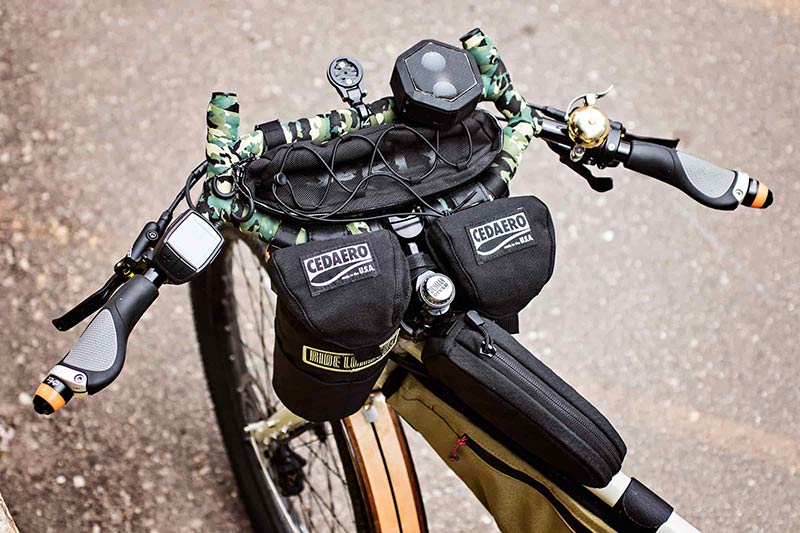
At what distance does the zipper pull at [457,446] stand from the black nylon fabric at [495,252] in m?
0.18

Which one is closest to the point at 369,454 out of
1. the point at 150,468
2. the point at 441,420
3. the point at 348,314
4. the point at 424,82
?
the point at 441,420

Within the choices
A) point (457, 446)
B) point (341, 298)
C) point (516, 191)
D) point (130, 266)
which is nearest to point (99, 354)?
point (130, 266)

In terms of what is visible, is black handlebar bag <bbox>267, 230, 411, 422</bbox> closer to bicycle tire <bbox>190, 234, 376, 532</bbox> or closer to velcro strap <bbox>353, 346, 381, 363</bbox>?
velcro strap <bbox>353, 346, 381, 363</bbox>

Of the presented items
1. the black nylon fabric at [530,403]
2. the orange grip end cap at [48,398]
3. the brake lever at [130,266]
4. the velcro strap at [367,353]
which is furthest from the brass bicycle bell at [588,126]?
the orange grip end cap at [48,398]

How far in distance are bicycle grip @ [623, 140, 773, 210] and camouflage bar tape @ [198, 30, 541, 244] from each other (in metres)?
0.14

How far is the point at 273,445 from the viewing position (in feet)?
5.35

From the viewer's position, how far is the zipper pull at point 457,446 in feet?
3.64

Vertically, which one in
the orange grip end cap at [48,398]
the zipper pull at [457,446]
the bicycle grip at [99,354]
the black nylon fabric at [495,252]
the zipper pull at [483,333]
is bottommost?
the orange grip end cap at [48,398]

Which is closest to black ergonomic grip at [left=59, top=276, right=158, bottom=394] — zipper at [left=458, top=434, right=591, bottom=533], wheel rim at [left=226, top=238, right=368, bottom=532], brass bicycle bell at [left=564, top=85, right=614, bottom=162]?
zipper at [left=458, top=434, right=591, bottom=533]

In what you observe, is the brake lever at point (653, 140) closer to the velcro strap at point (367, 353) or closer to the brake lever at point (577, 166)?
the brake lever at point (577, 166)

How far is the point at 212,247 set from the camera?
93 cm

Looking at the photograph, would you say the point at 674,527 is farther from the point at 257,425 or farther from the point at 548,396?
the point at 257,425

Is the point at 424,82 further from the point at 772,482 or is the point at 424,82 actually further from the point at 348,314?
the point at 772,482

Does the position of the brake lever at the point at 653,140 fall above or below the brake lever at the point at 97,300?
above
